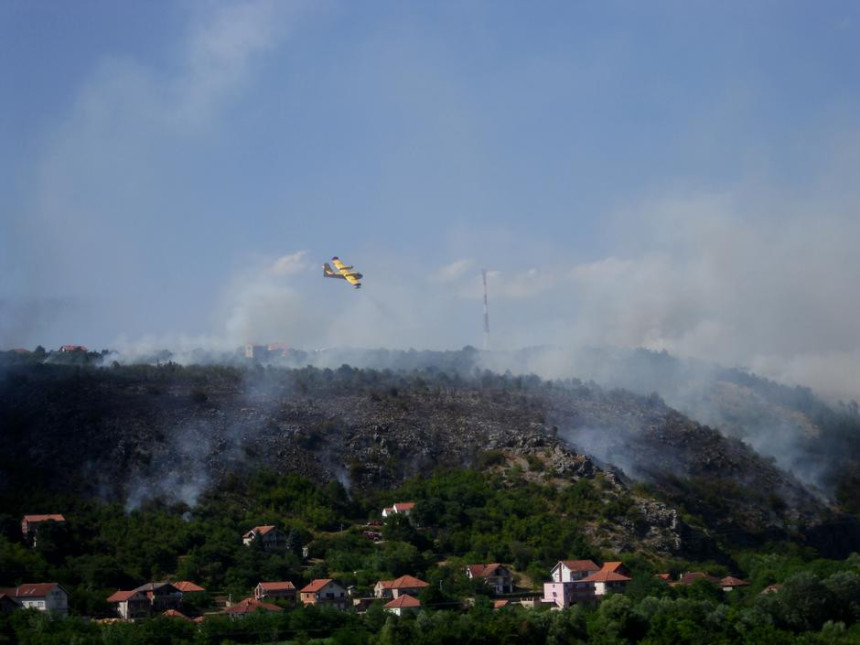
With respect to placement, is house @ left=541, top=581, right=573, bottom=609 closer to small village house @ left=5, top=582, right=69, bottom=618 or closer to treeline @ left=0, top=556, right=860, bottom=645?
treeline @ left=0, top=556, right=860, bottom=645

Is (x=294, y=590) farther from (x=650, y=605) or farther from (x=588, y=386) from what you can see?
(x=588, y=386)

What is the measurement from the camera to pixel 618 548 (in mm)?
123938

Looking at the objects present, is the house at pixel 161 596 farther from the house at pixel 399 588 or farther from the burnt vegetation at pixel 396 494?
the house at pixel 399 588

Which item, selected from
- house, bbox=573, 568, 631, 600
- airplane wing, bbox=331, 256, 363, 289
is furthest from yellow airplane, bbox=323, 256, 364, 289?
house, bbox=573, 568, 631, 600

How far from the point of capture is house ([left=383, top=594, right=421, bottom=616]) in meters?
99.7

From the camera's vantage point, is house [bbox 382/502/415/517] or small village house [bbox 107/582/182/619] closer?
small village house [bbox 107/582/182/619]

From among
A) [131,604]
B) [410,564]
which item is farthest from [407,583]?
[131,604]

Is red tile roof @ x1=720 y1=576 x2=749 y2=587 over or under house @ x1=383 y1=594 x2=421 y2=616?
over

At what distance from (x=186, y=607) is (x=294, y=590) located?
845 cm

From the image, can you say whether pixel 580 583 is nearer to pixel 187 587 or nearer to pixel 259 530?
pixel 259 530

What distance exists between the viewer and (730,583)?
114 metres

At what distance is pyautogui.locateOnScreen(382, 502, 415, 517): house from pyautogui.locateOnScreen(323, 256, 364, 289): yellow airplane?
28204 mm

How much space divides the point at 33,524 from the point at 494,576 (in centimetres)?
3860

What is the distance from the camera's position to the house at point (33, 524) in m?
115
